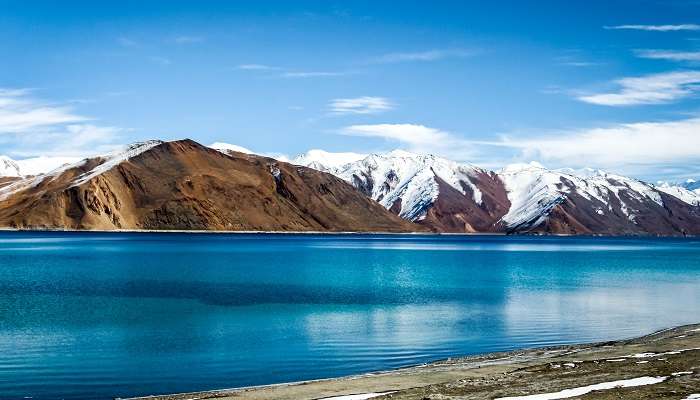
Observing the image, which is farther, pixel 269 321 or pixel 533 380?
pixel 269 321

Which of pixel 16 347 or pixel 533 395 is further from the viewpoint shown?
pixel 16 347

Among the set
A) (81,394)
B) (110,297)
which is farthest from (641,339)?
(110,297)

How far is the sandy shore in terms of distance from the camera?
69.6 ft

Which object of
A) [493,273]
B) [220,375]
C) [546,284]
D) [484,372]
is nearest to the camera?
[484,372]

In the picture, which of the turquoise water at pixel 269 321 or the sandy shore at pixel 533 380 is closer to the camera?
the sandy shore at pixel 533 380

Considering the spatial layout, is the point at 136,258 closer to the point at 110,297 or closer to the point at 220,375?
the point at 110,297

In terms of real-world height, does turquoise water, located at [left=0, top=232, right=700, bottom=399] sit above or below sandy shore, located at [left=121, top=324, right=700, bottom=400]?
below

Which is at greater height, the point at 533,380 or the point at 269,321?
the point at 533,380

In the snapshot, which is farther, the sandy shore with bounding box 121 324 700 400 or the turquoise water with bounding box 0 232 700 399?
the turquoise water with bounding box 0 232 700 399

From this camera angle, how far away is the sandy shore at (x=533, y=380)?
835 inches

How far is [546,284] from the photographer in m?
87.6

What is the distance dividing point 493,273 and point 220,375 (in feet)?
262

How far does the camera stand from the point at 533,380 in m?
24.0

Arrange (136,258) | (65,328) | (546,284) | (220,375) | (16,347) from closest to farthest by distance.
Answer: (220,375), (16,347), (65,328), (546,284), (136,258)
